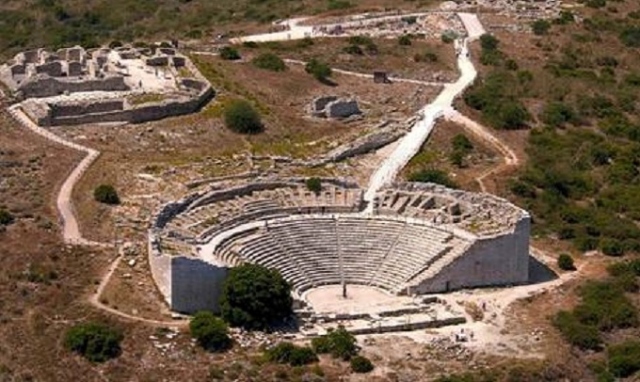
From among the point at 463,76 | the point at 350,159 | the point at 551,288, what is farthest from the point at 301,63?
the point at 551,288

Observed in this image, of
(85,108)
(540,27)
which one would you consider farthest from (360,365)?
(540,27)

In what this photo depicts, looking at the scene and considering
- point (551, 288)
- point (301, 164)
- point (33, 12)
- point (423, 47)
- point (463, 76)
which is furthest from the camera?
point (33, 12)

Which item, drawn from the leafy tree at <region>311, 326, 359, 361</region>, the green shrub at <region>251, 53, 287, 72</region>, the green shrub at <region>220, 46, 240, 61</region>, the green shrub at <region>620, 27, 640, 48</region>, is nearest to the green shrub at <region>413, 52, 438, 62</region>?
the green shrub at <region>251, 53, 287, 72</region>

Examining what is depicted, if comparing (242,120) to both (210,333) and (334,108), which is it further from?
(210,333)

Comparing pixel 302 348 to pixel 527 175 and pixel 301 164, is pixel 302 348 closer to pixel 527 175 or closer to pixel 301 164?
pixel 301 164

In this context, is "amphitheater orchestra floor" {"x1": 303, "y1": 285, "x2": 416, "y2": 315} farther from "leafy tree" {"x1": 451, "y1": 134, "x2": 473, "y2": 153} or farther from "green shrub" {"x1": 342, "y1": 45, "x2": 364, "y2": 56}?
"green shrub" {"x1": 342, "y1": 45, "x2": 364, "y2": 56}

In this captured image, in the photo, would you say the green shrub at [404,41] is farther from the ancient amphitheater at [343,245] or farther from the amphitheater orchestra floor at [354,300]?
the amphitheater orchestra floor at [354,300]
